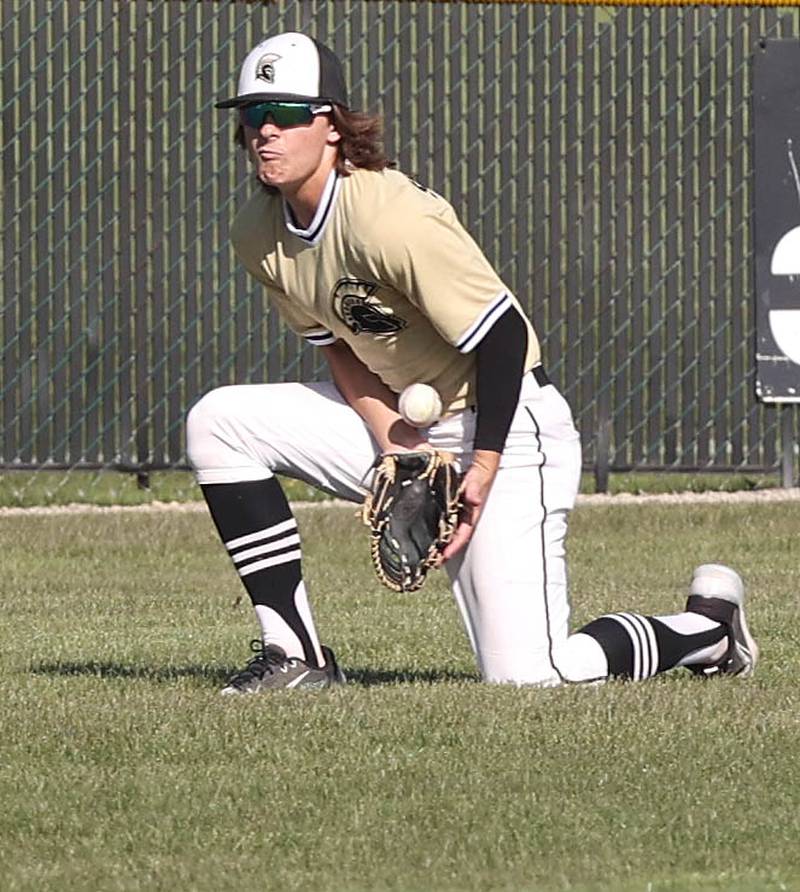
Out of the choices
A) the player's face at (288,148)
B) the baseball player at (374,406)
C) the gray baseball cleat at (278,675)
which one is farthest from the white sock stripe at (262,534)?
the player's face at (288,148)

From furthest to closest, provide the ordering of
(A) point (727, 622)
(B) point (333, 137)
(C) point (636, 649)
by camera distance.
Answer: (A) point (727, 622)
(C) point (636, 649)
(B) point (333, 137)

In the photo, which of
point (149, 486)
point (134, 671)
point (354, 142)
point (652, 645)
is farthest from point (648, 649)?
point (149, 486)

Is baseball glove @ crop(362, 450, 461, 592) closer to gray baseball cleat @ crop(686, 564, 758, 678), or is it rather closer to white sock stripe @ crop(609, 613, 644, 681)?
white sock stripe @ crop(609, 613, 644, 681)

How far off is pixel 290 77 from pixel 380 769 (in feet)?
5.72

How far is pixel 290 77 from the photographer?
5750 mm

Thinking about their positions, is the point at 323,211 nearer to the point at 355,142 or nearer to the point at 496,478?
the point at 355,142

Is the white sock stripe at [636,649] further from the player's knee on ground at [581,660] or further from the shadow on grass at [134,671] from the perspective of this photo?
the shadow on grass at [134,671]

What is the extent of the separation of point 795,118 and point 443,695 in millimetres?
5034

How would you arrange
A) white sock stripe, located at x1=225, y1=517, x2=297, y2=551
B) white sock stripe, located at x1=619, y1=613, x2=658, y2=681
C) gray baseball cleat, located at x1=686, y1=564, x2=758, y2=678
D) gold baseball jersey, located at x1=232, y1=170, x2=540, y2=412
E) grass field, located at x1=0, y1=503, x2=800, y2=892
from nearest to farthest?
grass field, located at x1=0, y1=503, x2=800, y2=892 < gold baseball jersey, located at x1=232, y1=170, x2=540, y2=412 < white sock stripe, located at x1=225, y1=517, x2=297, y2=551 < white sock stripe, located at x1=619, y1=613, x2=658, y2=681 < gray baseball cleat, located at x1=686, y1=564, x2=758, y2=678

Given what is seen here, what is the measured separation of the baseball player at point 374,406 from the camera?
574 cm

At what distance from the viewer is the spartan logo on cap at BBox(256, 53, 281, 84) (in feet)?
18.9

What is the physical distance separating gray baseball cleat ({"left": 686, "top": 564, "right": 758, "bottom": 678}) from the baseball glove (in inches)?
33.4

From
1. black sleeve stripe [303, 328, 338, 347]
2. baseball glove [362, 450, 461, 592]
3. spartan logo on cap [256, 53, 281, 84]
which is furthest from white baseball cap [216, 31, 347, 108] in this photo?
baseball glove [362, 450, 461, 592]

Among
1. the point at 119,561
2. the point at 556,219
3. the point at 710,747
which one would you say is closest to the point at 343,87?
the point at 710,747
